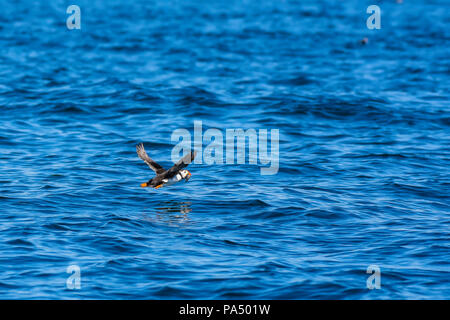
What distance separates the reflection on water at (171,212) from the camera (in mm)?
14121

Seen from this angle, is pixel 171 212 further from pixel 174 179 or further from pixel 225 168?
pixel 225 168

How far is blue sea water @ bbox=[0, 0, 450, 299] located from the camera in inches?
456

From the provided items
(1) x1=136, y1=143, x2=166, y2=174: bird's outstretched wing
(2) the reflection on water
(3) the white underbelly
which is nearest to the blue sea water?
(2) the reflection on water

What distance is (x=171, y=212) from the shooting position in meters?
14.6

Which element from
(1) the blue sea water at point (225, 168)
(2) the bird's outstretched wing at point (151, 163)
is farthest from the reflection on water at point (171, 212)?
(2) the bird's outstretched wing at point (151, 163)

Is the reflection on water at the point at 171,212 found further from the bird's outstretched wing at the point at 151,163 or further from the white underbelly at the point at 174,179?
the bird's outstretched wing at the point at 151,163

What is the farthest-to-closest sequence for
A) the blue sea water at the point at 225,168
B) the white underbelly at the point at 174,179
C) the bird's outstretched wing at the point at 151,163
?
the bird's outstretched wing at the point at 151,163
the white underbelly at the point at 174,179
the blue sea water at the point at 225,168

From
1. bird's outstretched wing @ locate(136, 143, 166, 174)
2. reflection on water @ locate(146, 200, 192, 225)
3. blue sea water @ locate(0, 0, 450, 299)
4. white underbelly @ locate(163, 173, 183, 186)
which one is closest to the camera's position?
blue sea water @ locate(0, 0, 450, 299)

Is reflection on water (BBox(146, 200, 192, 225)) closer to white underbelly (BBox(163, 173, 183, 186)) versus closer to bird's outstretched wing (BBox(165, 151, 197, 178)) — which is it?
white underbelly (BBox(163, 173, 183, 186))

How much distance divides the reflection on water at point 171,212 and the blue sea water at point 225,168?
74 mm

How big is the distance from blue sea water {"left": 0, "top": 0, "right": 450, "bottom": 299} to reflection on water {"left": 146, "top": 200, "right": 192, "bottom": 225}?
0.07 meters

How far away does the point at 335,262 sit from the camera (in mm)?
12023

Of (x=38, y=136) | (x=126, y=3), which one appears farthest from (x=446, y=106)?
(x=126, y=3)
